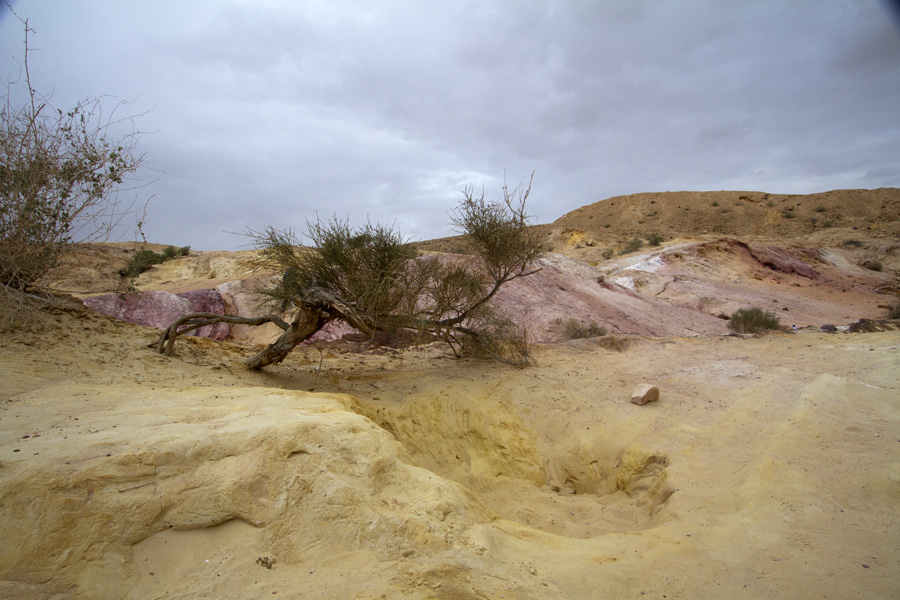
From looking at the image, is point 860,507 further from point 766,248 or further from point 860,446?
point 766,248

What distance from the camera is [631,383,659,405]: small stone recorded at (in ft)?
18.3

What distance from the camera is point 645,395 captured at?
18.3 feet

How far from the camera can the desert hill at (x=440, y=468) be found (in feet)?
7.04

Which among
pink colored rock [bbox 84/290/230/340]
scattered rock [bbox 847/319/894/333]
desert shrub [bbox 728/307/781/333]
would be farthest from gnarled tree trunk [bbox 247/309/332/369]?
scattered rock [bbox 847/319/894/333]

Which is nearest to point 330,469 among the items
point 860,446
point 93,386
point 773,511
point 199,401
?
point 199,401

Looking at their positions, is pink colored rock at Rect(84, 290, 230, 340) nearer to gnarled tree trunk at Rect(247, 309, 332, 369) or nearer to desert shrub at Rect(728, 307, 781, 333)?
gnarled tree trunk at Rect(247, 309, 332, 369)

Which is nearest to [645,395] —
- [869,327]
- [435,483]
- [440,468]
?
[440,468]

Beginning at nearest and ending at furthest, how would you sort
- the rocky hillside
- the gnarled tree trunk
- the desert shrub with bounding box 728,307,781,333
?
the gnarled tree trunk < the desert shrub with bounding box 728,307,781,333 < the rocky hillside

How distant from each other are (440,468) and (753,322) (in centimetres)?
1034

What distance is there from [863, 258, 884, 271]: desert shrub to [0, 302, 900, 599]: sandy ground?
21.8 m

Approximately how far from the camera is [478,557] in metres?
2.46

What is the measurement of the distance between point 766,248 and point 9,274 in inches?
1051

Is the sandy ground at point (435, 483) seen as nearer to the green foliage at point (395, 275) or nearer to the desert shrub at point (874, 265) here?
the green foliage at point (395, 275)

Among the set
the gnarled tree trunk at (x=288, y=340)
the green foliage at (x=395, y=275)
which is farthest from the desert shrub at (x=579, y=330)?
the gnarled tree trunk at (x=288, y=340)
